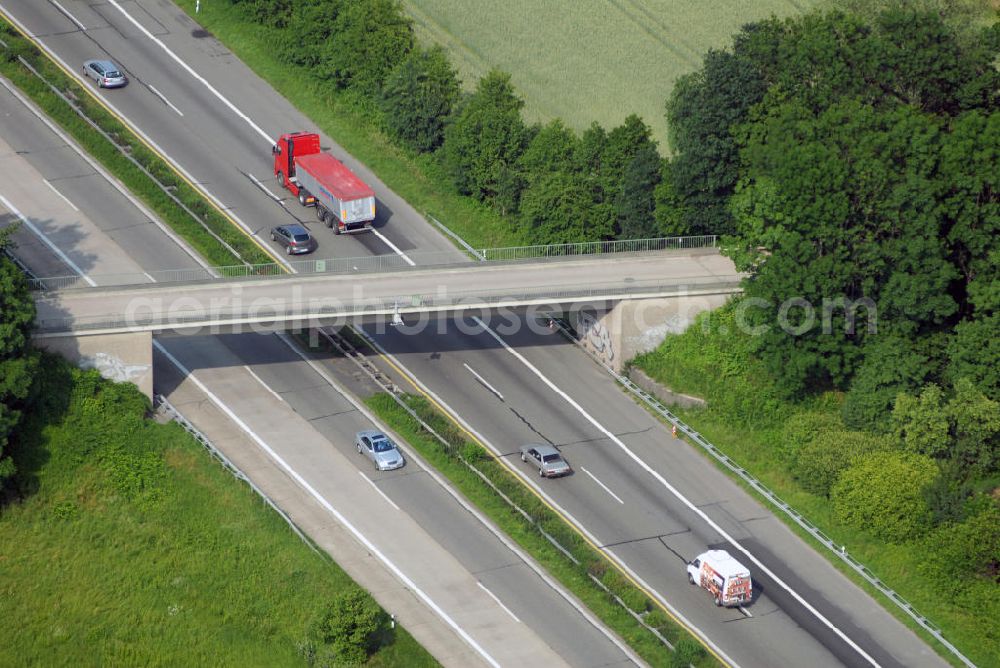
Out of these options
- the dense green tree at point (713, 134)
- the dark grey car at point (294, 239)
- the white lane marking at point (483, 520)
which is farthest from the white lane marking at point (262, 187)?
the dense green tree at point (713, 134)

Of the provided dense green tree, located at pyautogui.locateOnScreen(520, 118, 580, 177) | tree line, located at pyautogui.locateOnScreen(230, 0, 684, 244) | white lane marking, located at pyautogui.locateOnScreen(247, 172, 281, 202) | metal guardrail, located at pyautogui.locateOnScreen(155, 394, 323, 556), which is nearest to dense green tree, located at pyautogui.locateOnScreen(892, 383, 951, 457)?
tree line, located at pyautogui.locateOnScreen(230, 0, 684, 244)

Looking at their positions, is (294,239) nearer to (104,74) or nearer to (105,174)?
(105,174)

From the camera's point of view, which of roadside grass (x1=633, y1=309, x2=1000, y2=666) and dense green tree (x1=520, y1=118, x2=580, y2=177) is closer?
roadside grass (x1=633, y1=309, x2=1000, y2=666)

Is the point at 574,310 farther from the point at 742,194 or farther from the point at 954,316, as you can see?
the point at 954,316

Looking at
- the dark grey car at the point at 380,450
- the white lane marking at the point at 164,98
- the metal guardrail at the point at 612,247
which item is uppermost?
the metal guardrail at the point at 612,247

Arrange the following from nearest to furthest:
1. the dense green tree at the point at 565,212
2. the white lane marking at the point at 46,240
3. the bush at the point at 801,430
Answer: the bush at the point at 801,430, the white lane marking at the point at 46,240, the dense green tree at the point at 565,212

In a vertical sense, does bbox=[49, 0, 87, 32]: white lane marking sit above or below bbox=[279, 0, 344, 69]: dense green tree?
below

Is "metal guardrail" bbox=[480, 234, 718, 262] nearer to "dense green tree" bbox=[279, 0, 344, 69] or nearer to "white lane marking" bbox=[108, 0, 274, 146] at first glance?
"white lane marking" bbox=[108, 0, 274, 146]

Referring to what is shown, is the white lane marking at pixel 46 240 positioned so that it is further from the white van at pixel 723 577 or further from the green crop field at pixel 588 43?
the white van at pixel 723 577
